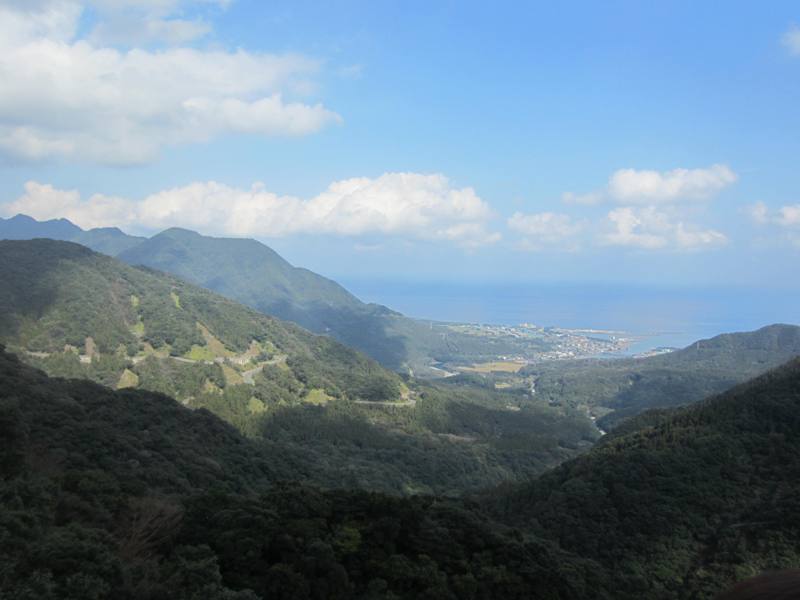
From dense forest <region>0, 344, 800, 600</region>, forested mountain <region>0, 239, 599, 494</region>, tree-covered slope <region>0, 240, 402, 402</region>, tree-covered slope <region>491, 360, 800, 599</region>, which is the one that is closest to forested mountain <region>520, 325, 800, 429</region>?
forested mountain <region>0, 239, 599, 494</region>

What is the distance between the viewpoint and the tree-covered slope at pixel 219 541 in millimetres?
10781

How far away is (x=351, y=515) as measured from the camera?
19.7 meters

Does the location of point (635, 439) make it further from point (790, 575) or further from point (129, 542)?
point (790, 575)

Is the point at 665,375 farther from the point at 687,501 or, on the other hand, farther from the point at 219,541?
the point at 219,541

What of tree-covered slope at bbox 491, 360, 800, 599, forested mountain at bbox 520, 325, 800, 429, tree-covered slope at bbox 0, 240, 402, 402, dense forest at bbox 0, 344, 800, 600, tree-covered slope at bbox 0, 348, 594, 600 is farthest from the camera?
forested mountain at bbox 520, 325, 800, 429

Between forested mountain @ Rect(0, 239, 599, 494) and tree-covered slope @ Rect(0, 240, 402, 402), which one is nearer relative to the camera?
forested mountain @ Rect(0, 239, 599, 494)

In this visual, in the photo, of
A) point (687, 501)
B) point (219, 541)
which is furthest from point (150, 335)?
point (219, 541)

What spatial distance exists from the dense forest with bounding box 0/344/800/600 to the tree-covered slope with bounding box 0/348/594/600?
0.17ft

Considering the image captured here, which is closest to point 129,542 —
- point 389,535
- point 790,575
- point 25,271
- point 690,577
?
point 389,535

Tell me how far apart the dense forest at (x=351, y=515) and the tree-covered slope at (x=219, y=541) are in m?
0.05

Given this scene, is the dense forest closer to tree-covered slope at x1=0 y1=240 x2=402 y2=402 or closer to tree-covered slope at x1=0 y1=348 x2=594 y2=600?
tree-covered slope at x1=0 y1=348 x2=594 y2=600

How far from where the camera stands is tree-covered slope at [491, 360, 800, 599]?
2505 cm

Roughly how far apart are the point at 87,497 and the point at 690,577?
2435 centimetres

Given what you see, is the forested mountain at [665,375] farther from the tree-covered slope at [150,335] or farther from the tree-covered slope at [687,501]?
the tree-covered slope at [687,501]
